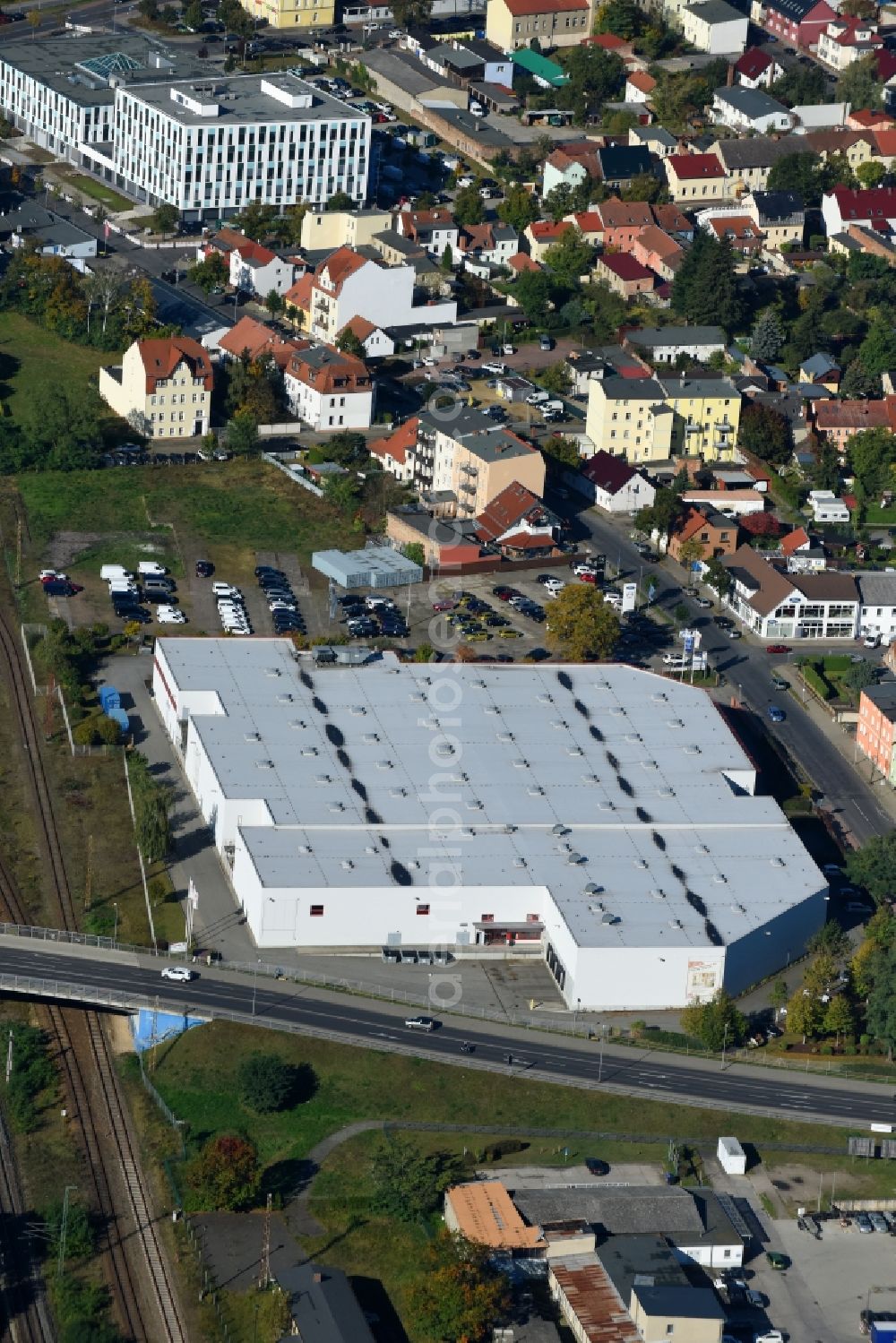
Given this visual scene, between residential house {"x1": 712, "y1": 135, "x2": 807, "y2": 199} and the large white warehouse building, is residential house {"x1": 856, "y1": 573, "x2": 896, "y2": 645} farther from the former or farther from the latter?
residential house {"x1": 712, "y1": 135, "x2": 807, "y2": 199}

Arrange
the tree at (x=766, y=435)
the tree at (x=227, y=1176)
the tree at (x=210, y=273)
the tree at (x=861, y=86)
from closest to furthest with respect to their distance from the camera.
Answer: the tree at (x=227, y=1176)
the tree at (x=766, y=435)
the tree at (x=210, y=273)
the tree at (x=861, y=86)

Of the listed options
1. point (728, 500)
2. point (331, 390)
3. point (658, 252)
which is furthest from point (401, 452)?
point (658, 252)

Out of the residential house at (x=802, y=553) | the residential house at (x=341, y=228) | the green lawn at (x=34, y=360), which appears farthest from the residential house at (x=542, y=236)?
the residential house at (x=802, y=553)

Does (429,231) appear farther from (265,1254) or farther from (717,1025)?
(265,1254)

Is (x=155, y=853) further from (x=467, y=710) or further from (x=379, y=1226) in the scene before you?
(x=379, y=1226)

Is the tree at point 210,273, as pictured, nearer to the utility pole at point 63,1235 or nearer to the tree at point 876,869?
the tree at point 876,869
